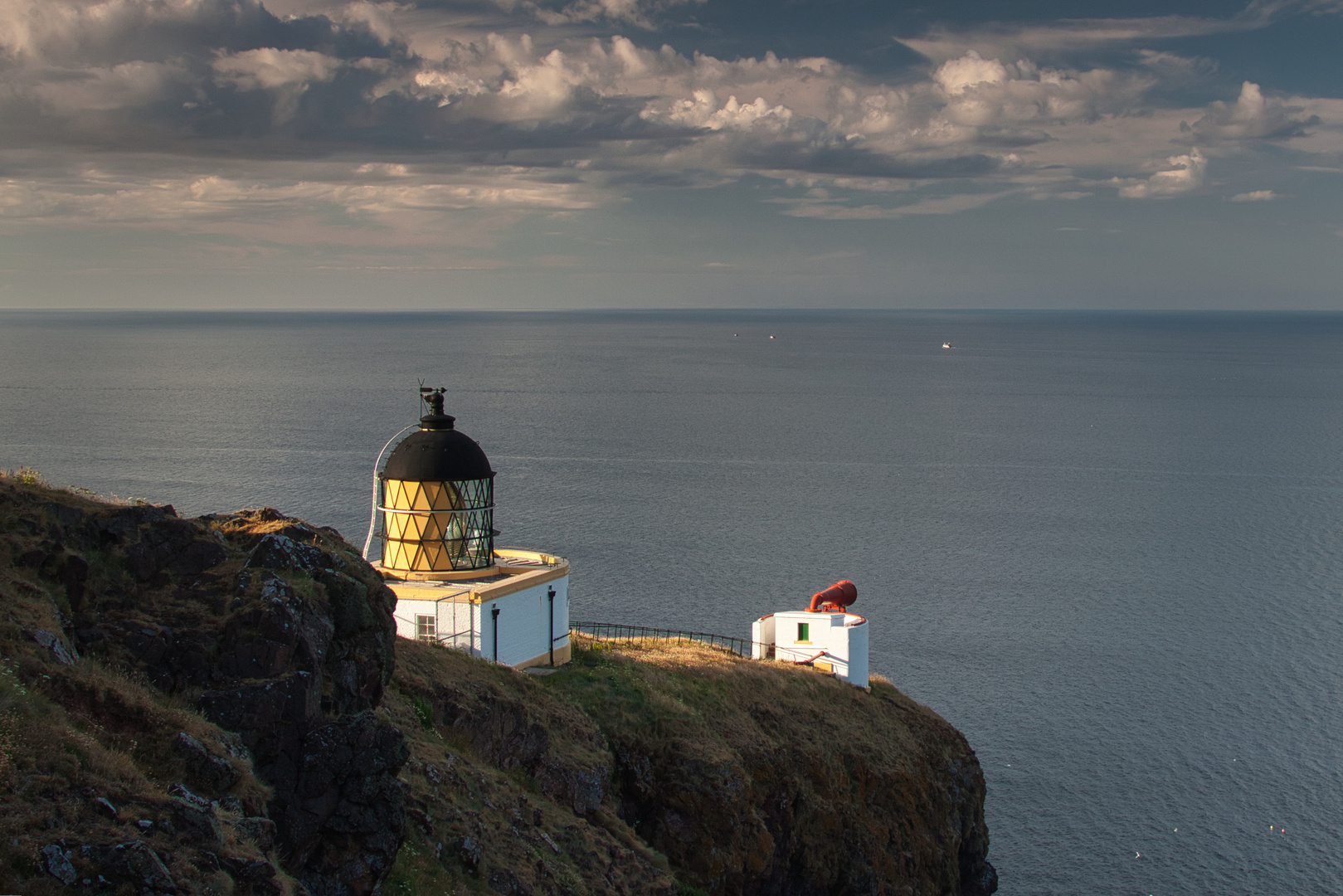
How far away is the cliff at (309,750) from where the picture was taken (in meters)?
11.8

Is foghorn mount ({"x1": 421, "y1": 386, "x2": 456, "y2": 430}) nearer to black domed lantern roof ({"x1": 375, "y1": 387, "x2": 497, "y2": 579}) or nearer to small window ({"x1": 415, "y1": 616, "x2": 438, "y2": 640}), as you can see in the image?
black domed lantern roof ({"x1": 375, "y1": 387, "x2": 497, "y2": 579})

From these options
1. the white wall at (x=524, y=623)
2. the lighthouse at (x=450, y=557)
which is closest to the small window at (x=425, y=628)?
the lighthouse at (x=450, y=557)

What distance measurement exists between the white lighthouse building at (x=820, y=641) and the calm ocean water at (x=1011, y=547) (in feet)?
28.5

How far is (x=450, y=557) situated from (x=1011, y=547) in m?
53.0

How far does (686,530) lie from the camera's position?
259 ft

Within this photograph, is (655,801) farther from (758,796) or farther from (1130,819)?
(1130,819)

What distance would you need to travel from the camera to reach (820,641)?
39.9 m

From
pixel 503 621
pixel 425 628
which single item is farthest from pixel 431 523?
pixel 503 621

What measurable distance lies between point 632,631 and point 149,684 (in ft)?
132

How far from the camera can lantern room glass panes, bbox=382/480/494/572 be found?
31.6 m

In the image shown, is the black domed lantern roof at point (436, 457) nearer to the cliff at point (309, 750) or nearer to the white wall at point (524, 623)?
the white wall at point (524, 623)

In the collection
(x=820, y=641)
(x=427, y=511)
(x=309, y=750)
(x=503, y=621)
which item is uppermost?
(x=427, y=511)

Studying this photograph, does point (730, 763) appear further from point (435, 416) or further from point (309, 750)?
point (309, 750)

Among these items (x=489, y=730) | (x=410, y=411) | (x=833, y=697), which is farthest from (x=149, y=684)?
(x=410, y=411)
